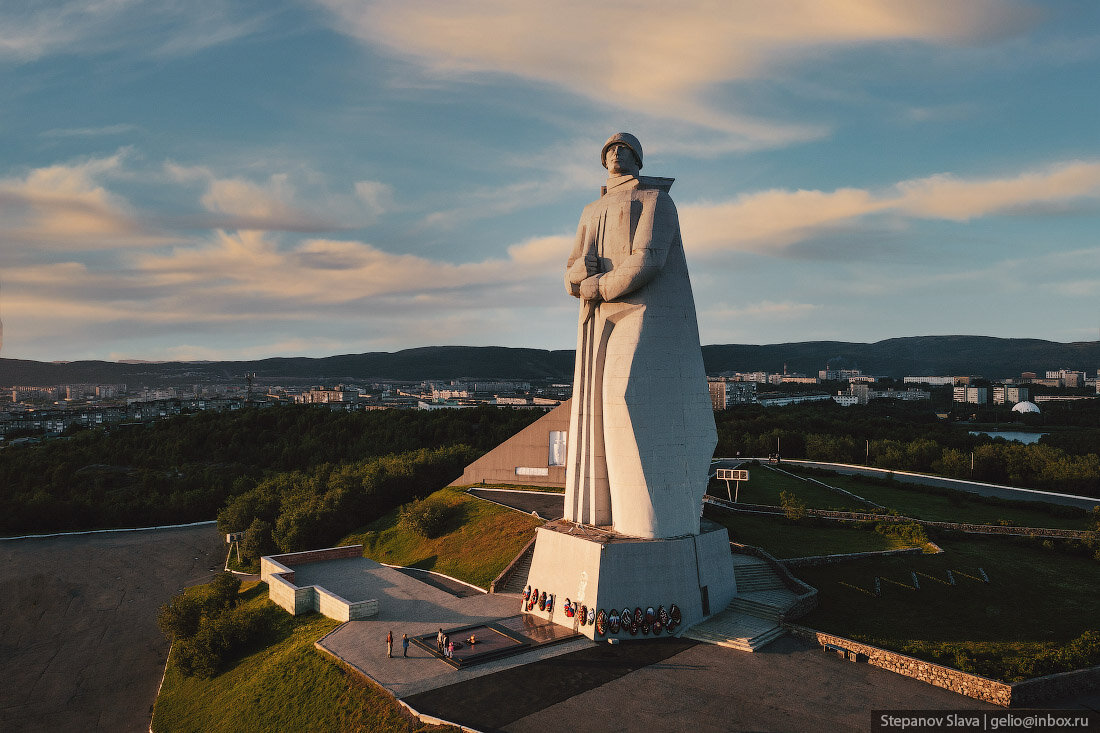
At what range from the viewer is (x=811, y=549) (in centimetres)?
2720

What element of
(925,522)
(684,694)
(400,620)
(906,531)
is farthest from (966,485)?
(400,620)

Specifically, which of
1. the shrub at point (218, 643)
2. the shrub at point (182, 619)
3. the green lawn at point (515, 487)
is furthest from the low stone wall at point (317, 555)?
the green lawn at point (515, 487)

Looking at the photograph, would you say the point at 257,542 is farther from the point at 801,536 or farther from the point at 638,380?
the point at 801,536

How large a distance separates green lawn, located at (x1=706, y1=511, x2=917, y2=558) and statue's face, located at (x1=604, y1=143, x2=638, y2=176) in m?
14.8

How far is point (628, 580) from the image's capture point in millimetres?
20109

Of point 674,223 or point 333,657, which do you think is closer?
point 333,657

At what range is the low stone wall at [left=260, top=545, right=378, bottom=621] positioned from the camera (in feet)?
73.1

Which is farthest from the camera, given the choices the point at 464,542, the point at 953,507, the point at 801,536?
the point at 953,507

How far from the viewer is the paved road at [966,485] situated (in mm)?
35875

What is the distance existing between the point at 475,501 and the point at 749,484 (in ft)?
52.5

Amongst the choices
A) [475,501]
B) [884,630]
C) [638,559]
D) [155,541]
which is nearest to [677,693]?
[638,559]

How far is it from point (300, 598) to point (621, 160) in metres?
18.4

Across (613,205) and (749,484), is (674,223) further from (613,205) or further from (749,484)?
(749,484)

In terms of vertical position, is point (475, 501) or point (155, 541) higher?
point (475, 501)
